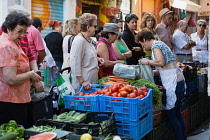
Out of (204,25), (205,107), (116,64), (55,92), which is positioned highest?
(204,25)

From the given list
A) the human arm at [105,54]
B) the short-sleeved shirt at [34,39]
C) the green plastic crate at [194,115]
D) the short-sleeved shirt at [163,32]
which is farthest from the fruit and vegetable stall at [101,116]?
the short-sleeved shirt at [163,32]

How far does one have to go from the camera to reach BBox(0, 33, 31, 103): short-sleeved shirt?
12.1 feet

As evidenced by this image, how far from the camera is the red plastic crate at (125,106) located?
4246mm

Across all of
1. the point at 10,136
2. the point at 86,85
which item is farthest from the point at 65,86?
the point at 10,136

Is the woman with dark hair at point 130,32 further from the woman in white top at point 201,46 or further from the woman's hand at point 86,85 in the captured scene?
the woman in white top at point 201,46

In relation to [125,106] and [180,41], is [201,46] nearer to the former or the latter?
[180,41]

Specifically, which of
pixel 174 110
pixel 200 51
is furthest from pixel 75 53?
pixel 200 51

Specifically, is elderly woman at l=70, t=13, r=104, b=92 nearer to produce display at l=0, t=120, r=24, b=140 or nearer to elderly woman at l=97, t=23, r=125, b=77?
elderly woman at l=97, t=23, r=125, b=77

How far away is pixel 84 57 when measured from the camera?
5.26 m

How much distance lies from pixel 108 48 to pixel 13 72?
8.52 ft

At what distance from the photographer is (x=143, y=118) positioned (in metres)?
4.57

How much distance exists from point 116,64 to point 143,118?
131 cm

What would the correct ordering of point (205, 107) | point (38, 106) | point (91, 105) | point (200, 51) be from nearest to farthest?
point (38, 106), point (91, 105), point (205, 107), point (200, 51)

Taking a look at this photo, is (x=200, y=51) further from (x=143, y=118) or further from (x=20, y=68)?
(x=20, y=68)
